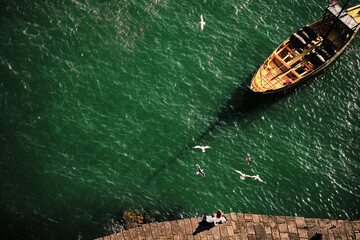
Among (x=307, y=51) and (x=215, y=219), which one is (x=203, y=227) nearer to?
(x=215, y=219)

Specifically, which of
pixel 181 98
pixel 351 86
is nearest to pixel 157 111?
pixel 181 98

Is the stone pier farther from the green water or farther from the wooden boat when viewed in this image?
the wooden boat

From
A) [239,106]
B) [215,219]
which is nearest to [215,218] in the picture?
[215,219]

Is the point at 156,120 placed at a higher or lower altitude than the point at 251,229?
higher

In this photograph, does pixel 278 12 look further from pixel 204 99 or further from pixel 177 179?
pixel 177 179

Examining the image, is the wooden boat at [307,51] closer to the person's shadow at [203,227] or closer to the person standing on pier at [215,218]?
the person standing on pier at [215,218]

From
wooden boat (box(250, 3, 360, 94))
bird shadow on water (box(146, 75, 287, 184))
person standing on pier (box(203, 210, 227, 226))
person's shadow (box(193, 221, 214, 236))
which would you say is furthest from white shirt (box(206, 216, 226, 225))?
wooden boat (box(250, 3, 360, 94))
